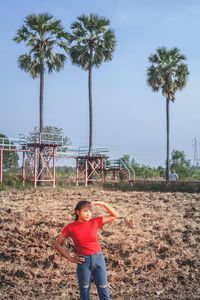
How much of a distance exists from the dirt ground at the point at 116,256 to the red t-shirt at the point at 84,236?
2.31 metres

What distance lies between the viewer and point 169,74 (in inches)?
1633

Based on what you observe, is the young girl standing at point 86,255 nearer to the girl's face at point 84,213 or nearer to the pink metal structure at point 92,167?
the girl's face at point 84,213

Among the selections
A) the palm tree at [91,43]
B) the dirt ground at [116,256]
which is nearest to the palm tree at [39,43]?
the palm tree at [91,43]

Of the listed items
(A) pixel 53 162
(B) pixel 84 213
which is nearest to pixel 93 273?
(B) pixel 84 213

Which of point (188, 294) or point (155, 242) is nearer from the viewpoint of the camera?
point (188, 294)

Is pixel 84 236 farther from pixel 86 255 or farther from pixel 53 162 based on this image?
pixel 53 162

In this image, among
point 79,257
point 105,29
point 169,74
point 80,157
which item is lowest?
point 79,257

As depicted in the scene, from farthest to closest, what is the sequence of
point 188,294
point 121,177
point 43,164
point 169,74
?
point 169,74 → point 121,177 → point 43,164 → point 188,294

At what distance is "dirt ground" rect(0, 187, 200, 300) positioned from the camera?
25.9 ft

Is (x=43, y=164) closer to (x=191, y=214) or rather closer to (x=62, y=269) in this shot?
(x=191, y=214)

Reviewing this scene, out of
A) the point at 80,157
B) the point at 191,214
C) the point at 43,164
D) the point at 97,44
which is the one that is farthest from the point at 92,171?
the point at 191,214

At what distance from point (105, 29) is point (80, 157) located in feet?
31.5

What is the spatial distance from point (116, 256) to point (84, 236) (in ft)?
12.1

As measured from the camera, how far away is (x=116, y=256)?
905 cm
